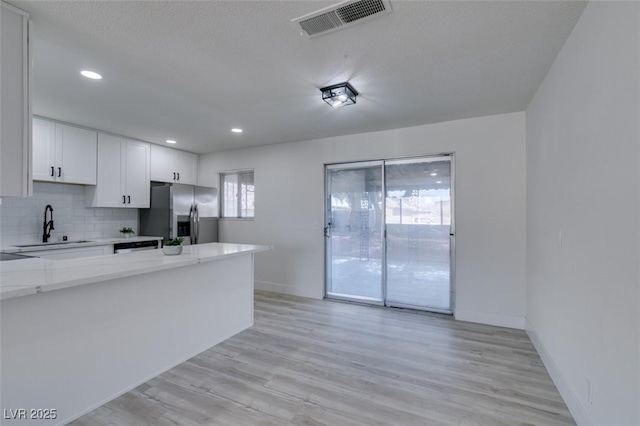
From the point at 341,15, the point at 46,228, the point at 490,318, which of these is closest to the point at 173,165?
the point at 46,228

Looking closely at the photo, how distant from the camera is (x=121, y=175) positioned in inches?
177

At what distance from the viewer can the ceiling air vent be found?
166 cm

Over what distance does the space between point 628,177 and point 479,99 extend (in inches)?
80.8

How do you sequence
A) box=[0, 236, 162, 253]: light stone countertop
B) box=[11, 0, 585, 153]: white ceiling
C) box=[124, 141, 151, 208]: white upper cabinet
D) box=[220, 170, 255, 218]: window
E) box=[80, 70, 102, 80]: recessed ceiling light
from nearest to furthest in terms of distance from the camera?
box=[11, 0, 585, 153]: white ceiling < box=[80, 70, 102, 80]: recessed ceiling light < box=[0, 236, 162, 253]: light stone countertop < box=[124, 141, 151, 208]: white upper cabinet < box=[220, 170, 255, 218]: window

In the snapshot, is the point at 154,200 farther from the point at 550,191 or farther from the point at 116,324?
the point at 550,191

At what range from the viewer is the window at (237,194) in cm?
537

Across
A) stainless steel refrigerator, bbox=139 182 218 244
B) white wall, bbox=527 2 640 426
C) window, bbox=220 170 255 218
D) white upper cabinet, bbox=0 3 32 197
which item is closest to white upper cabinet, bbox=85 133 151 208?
stainless steel refrigerator, bbox=139 182 218 244

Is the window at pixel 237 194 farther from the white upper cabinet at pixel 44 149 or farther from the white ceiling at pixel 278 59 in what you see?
the white upper cabinet at pixel 44 149

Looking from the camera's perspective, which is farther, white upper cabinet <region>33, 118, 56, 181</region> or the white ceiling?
white upper cabinet <region>33, 118, 56, 181</region>

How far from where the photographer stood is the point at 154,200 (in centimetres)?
487

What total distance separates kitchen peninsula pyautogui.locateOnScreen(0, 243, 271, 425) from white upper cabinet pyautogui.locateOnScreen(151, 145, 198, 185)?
9.40 ft

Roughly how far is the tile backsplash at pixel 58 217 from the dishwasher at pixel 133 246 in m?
0.61

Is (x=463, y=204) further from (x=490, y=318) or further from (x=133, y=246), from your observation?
(x=133, y=246)

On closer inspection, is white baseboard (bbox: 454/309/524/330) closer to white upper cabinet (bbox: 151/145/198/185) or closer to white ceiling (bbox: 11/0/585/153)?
white ceiling (bbox: 11/0/585/153)
